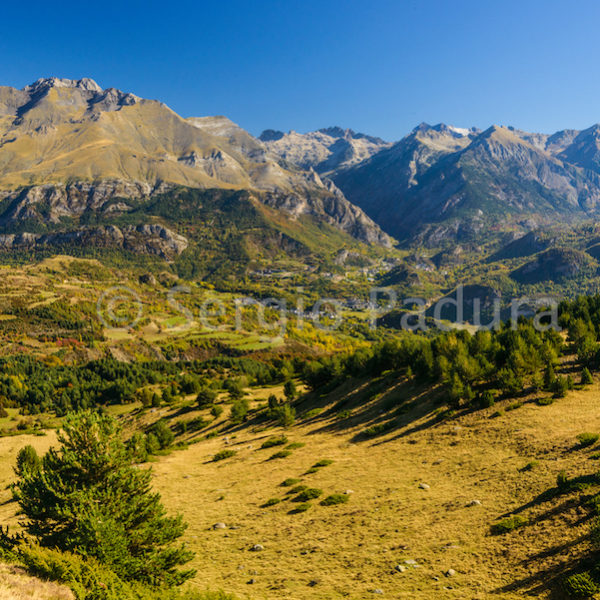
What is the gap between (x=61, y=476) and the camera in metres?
23.8

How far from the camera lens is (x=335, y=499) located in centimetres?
3519

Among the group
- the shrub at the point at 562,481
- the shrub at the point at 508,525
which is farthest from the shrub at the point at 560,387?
the shrub at the point at 508,525

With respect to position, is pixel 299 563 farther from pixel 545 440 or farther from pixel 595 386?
pixel 595 386

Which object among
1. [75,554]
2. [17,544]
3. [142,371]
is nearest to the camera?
[75,554]

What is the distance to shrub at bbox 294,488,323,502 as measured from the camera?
1465 inches

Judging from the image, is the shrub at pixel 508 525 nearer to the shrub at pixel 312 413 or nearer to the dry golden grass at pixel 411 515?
the dry golden grass at pixel 411 515

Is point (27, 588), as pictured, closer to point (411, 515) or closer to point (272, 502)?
point (411, 515)

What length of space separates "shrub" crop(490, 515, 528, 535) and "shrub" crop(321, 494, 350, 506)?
551 inches

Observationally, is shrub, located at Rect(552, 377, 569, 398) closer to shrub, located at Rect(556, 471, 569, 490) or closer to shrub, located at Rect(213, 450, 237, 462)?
shrub, located at Rect(556, 471, 569, 490)

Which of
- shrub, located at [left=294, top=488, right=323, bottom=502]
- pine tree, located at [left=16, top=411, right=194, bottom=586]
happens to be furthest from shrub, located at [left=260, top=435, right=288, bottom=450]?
pine tree, located at [left=16, top=411, right=194, bottom=586]

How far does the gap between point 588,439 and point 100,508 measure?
37.8m

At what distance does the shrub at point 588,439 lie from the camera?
31250mm

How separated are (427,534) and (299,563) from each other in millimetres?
9437

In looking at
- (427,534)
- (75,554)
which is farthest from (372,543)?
(75,554)
